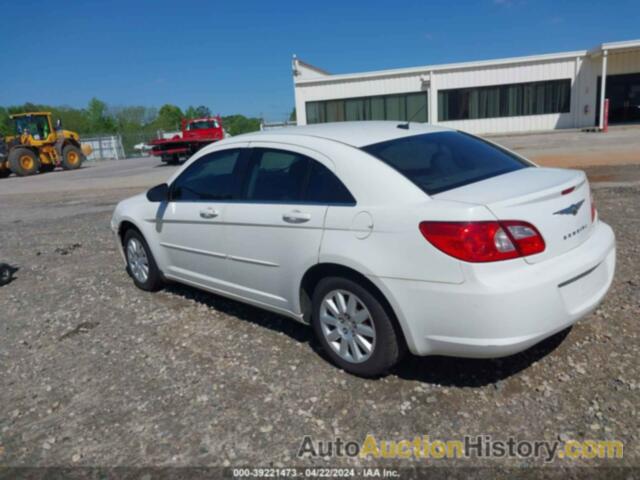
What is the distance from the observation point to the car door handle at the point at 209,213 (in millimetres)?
3992

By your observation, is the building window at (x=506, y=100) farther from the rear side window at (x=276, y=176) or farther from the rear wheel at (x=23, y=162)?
the rear side window at (x=276, y=176)

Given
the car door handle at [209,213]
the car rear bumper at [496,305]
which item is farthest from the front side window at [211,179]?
the car rear bumper at [496,305]

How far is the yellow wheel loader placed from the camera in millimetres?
25516

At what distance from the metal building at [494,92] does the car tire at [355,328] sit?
27396 millimetres

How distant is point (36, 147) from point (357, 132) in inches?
1115

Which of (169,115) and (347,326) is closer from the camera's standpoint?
(347,326)

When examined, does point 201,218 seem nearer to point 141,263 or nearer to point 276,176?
point 276,176

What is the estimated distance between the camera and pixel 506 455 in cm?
252

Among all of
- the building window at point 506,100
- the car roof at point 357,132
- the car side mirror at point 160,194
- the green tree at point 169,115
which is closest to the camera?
the car roof at point 357,132

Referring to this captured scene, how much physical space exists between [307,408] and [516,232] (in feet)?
5.28

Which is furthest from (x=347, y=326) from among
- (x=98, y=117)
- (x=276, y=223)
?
(x=98, y=117)

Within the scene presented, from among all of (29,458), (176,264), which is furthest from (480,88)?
(29,458)

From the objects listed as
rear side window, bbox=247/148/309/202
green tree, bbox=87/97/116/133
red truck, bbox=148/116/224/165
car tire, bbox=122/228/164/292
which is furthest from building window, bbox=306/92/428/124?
green tree, bbox=87/97/116/133

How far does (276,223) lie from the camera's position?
346cm
